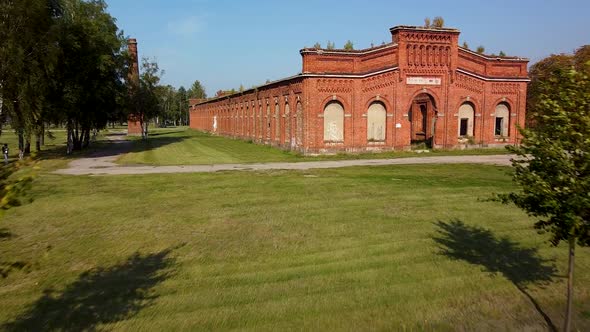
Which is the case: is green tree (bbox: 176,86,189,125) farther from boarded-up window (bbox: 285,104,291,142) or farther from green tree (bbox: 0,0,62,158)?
green tree (bbox: 0,0,62,158)

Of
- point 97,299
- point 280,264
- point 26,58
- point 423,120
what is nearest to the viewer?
point 97,299

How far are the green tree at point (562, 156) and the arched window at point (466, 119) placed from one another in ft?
93.9

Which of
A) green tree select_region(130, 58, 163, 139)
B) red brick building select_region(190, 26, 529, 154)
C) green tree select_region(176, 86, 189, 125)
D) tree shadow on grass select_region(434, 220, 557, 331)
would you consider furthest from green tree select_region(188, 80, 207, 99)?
tree shadow on grass select_region(434, 220, 557, 331)

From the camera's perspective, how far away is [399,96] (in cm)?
2994

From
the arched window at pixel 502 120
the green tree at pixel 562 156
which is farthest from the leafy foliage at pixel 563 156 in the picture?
the arched window at pixel 502 120

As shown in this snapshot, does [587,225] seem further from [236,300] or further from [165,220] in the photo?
[165,220]

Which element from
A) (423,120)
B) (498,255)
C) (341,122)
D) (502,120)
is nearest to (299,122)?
(341,122)

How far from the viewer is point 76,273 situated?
7566 mm

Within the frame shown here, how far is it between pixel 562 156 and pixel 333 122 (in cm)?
2383

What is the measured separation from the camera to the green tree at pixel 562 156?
16.5 ft

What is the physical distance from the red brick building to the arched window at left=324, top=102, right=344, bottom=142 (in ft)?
0.21

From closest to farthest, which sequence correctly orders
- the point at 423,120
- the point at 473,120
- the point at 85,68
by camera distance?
the point at 85,68 < the point at 473,120 < the point at 423,120

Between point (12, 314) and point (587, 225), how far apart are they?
757cm

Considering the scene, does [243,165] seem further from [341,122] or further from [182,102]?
[182,102]
